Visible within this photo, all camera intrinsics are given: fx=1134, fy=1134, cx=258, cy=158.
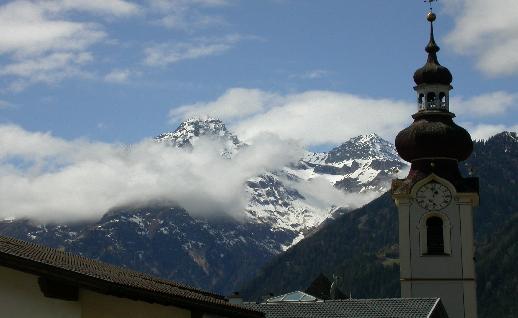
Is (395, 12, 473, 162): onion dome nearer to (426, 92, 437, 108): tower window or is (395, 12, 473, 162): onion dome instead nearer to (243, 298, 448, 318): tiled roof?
(426, 92, 437, 108): tower window

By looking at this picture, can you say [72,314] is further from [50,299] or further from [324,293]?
Answer: [324,293]

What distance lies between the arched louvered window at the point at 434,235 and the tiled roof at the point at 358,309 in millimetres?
12314

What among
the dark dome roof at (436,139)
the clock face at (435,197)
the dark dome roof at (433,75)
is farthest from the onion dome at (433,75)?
the clock face at (435,197)

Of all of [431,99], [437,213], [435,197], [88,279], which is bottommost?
[88,279]

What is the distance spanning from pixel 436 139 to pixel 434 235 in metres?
5.48

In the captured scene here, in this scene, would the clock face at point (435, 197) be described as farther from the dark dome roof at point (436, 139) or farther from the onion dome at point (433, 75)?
the onion dome at point (433, 75)

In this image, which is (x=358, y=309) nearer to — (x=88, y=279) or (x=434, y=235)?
(x=434, y=235)

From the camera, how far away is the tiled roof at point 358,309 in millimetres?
47275

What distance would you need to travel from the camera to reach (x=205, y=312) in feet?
62.0

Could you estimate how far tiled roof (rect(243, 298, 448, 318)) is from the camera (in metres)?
47.3

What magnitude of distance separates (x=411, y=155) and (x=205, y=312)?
46.6 m

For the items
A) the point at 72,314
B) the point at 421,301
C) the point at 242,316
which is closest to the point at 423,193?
the point at 421,301

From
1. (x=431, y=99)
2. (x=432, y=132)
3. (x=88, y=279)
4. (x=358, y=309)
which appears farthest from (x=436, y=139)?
(x=88, y=279)

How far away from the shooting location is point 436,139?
63469 millimetres
